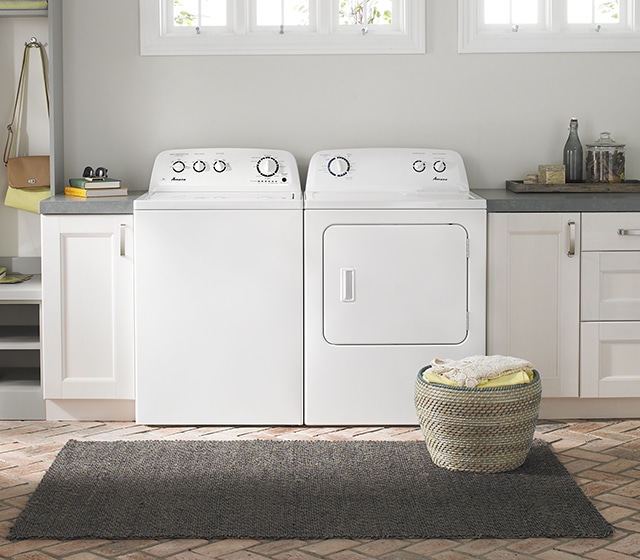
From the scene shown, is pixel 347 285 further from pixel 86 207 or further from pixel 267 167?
pixel 86 207

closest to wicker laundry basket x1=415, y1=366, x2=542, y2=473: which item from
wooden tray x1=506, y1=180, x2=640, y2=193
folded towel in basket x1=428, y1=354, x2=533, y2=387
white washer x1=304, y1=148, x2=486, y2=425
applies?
folded towel in basket x1=428, y1=354, x2=533, y2=387

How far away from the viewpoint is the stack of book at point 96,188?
3.83 meters

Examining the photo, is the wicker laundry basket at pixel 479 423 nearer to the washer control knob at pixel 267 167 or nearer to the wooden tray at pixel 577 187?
the wooden tray at pixel 577 187

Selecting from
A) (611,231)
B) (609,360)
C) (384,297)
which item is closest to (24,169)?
(384,297)

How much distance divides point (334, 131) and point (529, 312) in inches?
45.9

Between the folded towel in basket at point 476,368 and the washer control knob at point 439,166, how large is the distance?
3.29 feet

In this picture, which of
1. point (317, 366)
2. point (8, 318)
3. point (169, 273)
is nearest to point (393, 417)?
point (317, 366)

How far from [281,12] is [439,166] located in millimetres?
945

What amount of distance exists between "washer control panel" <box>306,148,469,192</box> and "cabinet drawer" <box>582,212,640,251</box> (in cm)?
56

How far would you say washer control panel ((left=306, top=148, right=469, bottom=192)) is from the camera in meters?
4.01

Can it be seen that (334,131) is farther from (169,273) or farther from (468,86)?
(169,273)

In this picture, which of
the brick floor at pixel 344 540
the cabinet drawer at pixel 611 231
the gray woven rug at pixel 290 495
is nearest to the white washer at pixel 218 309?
the brick floor at pixel 344 540

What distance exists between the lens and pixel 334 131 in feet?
13.9

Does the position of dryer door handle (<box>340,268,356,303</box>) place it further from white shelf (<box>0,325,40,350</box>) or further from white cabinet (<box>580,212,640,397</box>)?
white shelf (<box>0,325,40,350</box>)
